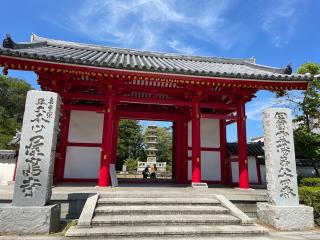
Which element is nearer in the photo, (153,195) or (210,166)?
(153,195)

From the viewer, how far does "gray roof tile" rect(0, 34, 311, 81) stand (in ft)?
27.2

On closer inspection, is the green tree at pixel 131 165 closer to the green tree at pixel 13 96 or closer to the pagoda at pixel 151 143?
the pagoda at pixel 151 143

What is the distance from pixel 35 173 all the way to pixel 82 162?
4.84 m

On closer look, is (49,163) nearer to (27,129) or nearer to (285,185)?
(27,129)

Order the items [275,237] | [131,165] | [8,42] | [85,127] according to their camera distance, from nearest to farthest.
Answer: [275,237] < [8,42] < [85,127] < [131,165]

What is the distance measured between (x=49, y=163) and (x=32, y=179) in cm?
47

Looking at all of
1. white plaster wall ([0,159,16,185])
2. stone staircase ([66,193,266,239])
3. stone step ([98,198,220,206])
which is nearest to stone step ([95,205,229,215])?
stone staircase ([66,193,266,239])

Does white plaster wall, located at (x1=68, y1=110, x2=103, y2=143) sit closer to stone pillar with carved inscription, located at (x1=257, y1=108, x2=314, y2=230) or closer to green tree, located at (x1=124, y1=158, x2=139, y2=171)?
stone pillar with carved inscription, located at (x1=257, y1=108, x2=314, y2=230)

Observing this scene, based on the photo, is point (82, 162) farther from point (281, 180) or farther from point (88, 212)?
point (281, 180)

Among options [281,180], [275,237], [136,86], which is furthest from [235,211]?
[136,86]

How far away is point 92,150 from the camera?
10.5 m

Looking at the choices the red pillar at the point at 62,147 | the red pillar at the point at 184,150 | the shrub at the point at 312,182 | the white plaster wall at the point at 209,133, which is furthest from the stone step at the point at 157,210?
the white plaster wall at the point at 209,133

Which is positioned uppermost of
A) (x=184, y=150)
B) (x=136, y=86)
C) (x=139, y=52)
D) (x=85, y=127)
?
(x=139, y=52)

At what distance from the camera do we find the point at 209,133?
463 inches
